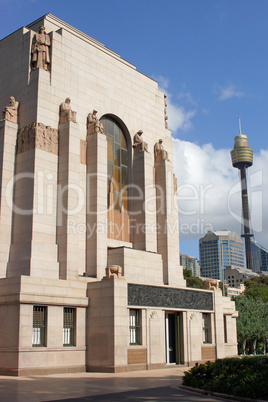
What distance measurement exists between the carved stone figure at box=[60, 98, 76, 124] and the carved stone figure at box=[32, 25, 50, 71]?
278cm

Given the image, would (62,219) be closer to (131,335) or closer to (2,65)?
(131,335)

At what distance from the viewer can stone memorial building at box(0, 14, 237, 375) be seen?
88.0 ft

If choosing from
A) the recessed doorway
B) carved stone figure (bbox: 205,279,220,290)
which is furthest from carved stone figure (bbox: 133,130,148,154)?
the recessed doorway

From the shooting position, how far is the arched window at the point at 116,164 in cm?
3644

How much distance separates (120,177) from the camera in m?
37.5

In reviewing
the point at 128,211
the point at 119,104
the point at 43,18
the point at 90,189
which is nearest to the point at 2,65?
the point at 43,18

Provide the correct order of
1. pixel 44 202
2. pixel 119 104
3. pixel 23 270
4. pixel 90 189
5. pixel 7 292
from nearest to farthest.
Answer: pixel 7 292
pixel 23 270
pixel 44 202
pixel 90 189
pixel 119 104

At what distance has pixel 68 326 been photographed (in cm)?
2769

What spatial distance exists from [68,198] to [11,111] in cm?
709

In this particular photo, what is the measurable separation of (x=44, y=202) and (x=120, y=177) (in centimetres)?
868

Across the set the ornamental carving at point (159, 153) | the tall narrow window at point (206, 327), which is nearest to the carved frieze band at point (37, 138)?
the ornamental carving at point (159, 153)

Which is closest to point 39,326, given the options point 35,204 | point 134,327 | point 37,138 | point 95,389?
point 134,327

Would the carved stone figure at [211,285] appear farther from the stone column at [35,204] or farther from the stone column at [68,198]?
the stone column at [35,204]

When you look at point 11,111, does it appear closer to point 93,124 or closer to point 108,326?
point 93,124
